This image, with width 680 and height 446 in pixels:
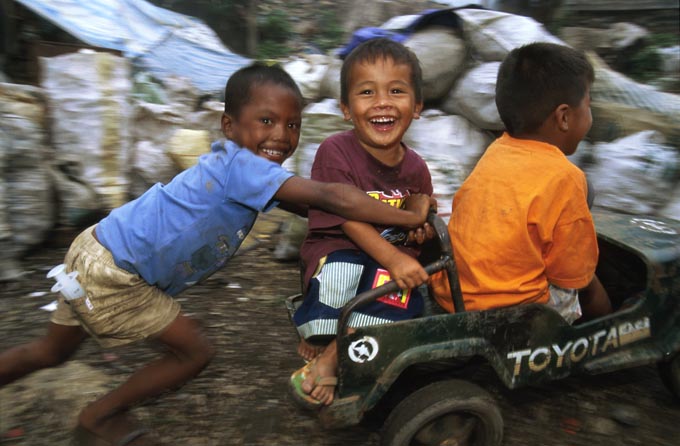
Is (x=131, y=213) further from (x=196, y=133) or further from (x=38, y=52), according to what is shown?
(x=38, y=52)

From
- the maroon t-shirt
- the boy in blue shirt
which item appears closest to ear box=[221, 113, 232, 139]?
the boy in blue shirt

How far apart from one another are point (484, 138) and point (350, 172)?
234 cm

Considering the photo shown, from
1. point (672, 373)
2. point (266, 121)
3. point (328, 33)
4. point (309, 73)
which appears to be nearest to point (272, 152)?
point (266, 121)

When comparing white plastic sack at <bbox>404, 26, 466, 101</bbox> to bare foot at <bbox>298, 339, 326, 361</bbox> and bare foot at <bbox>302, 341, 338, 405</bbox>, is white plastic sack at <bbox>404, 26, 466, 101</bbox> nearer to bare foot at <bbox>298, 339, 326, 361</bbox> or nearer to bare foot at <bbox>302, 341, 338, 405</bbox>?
bare foot at <bbox>298, 339, 326, 361</bbox>

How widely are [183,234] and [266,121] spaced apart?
480 millimetres

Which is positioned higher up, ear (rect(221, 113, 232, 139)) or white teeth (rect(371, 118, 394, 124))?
white teeth (rect(371, 118, 394, 124))

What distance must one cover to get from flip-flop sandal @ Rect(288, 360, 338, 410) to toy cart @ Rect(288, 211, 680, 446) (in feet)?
0.12

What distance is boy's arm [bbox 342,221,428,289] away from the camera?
1.78 m

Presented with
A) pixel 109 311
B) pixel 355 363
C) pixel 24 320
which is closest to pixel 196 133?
pixel 24 320

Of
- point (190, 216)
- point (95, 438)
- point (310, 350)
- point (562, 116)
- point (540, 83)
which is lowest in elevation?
point (95, 438)

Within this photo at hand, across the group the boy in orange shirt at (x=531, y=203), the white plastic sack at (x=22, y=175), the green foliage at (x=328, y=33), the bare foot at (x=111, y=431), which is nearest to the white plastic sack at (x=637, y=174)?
the boy in orange shirt at (x=531, y=203)

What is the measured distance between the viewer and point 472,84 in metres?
3.96

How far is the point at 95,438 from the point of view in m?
1.97

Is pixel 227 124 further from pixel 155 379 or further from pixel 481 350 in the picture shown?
pixel 481 350
